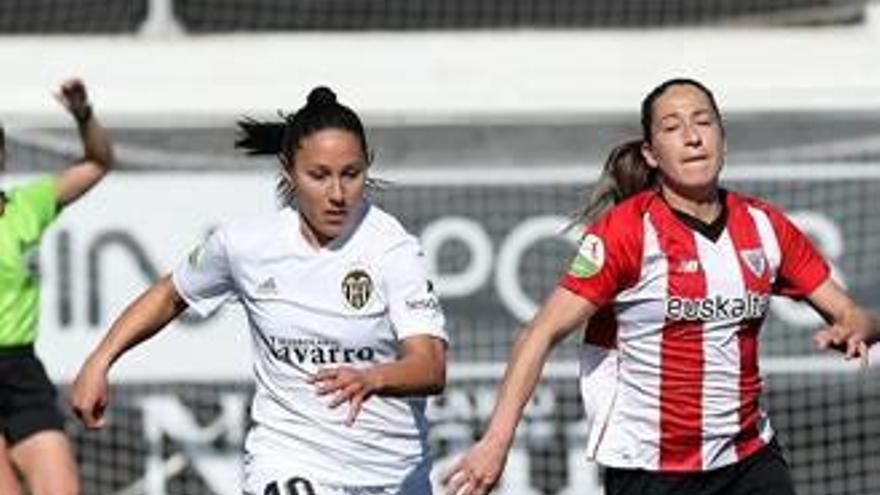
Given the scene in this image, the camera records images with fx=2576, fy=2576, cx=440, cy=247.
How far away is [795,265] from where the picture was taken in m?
6.39

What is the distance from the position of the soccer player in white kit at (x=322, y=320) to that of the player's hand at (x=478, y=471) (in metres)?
0.44

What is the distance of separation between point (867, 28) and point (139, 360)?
12.5 feet

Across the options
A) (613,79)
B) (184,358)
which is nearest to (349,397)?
(184,358)

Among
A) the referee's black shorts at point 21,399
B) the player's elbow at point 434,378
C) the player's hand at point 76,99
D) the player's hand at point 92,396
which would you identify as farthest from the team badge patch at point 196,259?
the referee's black shorts at point 21,399

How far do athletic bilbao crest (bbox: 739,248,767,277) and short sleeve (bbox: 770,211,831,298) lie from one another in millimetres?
70

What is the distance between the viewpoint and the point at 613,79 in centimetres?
1156

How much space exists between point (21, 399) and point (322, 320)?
2.67 m

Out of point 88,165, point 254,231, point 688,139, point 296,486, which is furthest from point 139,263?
point 688,139

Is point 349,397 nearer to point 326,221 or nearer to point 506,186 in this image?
point 326,221

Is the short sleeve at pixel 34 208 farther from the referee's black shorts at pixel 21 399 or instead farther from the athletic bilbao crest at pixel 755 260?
the athletic bilbao crest at pixel 755 260

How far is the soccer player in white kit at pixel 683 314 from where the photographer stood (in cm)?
621

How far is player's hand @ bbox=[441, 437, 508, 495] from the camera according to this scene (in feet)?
18.5

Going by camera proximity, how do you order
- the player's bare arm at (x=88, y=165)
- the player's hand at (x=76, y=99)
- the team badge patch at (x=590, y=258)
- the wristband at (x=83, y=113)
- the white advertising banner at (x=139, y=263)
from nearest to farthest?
the team badge patch at (x=590, y=258)
the player's hand at (x=76, y=99)
the wristband at (x=83, y=113)
the player's bare arm at (x=88, y=165)
the white advertising banner at (x=139, y=263)

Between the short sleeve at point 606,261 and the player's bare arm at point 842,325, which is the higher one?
the short sleeve at point 606,261
